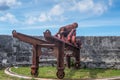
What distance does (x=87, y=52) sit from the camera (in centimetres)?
1395

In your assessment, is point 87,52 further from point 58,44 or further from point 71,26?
point 58,44

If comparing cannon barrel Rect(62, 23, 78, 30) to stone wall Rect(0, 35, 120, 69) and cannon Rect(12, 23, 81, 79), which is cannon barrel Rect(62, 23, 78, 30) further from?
stone wall Rect(0, 35, 120, 69)

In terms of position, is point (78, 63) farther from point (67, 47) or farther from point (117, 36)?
point (117, 36)

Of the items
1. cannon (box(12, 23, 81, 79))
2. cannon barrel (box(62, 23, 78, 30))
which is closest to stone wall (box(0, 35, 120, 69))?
cannon (box(12, 23, 81, 79))

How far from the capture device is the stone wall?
1338cm

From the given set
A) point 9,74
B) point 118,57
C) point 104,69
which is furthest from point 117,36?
point 9,74

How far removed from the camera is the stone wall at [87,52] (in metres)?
13.4

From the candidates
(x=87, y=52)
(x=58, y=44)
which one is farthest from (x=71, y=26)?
(x=58, y=44)

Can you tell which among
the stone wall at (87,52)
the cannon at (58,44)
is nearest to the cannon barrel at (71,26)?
the cannon at (58,44)

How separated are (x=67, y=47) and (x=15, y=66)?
8.97 feet

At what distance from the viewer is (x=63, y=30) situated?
485 inches

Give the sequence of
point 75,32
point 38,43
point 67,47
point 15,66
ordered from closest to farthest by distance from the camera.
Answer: point 38,43, point 67,47, point 75,32, point 15,66

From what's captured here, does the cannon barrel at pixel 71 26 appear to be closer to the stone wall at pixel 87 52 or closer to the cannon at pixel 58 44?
the cannon at pixel 58 44

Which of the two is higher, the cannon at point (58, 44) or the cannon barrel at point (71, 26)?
the cannon barrel at point (71, 26)
